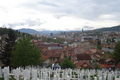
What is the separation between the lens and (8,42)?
4456cm

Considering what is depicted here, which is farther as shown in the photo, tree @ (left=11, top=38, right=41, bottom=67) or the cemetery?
tree @ (left=11, top=38, right=41, bottom=67)

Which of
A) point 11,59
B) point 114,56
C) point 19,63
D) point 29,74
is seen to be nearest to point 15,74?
point 29,74

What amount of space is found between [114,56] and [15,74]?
27365 mm

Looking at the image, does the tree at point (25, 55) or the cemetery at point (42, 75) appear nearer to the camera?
the cemetery at point (42, 75)

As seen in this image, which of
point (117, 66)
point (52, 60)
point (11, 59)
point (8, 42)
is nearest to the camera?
point (11, 59)

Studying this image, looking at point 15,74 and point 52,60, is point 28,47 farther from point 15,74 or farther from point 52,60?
point 52,60

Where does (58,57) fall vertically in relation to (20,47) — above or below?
below

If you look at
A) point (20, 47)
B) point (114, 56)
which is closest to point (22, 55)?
point (20, 47)

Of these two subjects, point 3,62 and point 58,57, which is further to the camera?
point 58,57

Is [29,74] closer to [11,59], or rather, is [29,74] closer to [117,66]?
[11,59]

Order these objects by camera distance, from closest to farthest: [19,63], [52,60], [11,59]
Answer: [19,63]
[11,59]
[52,60]

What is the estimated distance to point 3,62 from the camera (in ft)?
141

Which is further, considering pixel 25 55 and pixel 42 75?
pixel 25 55

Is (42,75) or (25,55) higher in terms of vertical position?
(42,75)
